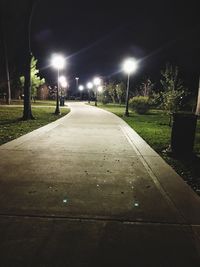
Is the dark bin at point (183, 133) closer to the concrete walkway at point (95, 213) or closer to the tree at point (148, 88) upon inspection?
the concrete walkway at point (95, 213)

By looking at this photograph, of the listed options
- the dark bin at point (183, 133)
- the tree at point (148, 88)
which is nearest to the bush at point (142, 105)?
the tree at point (148, 88)

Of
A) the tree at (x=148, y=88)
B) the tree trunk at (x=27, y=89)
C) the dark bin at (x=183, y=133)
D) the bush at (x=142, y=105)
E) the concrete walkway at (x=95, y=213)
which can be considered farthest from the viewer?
the tree at (x=148, y=88)

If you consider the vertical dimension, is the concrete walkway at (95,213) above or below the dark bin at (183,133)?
below

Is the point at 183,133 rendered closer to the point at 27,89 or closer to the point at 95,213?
the point at 95,213

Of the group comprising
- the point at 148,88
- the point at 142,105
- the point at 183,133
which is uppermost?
the point at 148,88

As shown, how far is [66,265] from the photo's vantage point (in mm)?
2918

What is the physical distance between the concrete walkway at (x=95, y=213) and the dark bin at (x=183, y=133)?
1.20 meters

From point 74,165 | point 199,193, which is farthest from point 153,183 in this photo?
point 74,165

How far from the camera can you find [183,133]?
27.3 feet

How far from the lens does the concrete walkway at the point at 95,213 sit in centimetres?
311

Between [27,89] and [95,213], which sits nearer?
[95,213]

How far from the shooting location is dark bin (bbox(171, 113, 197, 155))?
8250mm

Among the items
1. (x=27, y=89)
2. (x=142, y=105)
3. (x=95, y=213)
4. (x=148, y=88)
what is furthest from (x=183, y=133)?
(x=148, y=88)

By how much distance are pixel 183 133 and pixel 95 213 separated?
5.06 metres
